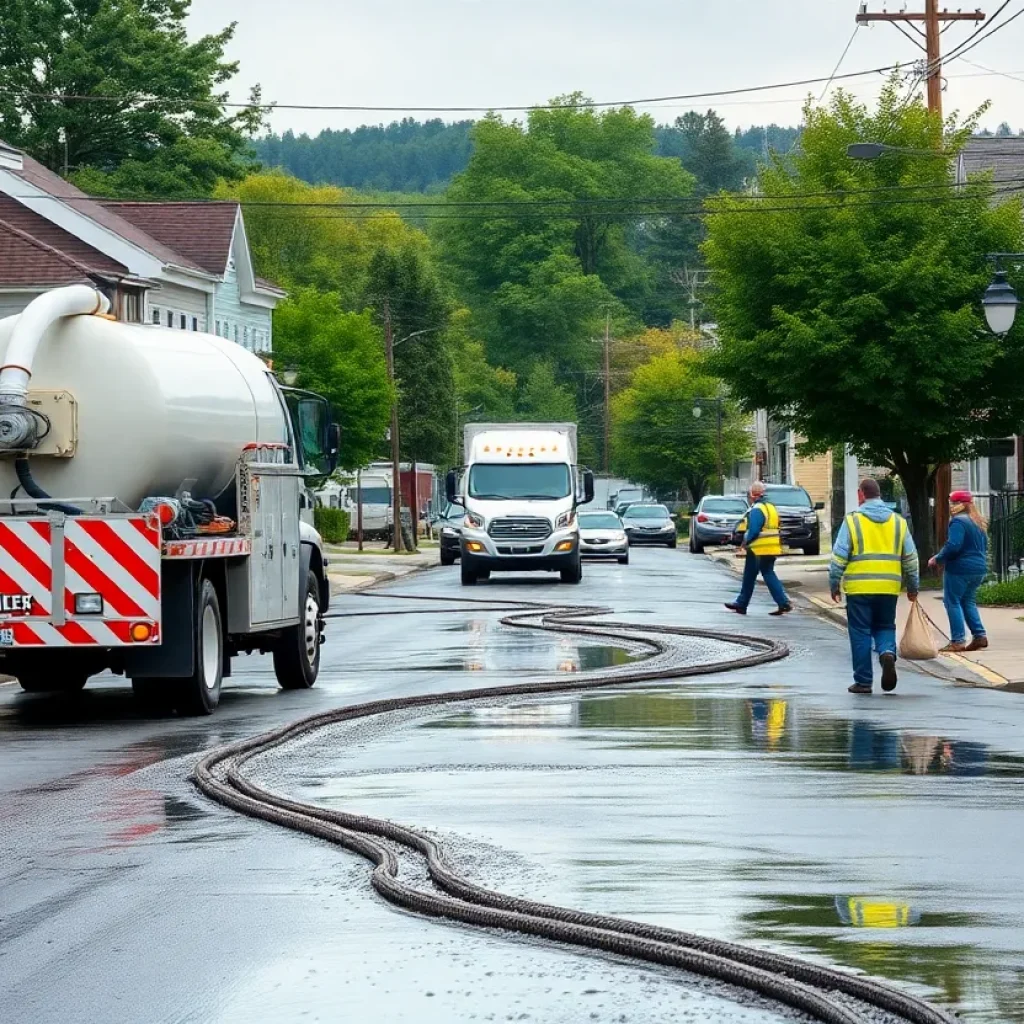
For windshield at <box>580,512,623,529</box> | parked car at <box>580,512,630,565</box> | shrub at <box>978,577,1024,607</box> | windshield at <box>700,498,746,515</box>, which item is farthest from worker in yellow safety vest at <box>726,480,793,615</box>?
windshield at <box>700,498,746,515</box>

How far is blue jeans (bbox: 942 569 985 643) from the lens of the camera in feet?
75.6

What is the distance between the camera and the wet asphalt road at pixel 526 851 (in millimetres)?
7156

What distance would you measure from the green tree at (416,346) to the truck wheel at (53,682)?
80580 mm

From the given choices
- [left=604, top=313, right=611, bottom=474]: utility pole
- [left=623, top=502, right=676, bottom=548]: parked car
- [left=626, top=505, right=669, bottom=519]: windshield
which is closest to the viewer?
[left=623, top=502, right=676, bottom=548]: parked car

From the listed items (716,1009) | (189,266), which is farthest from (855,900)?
(189,266)

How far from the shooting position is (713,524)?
65438 millimetres

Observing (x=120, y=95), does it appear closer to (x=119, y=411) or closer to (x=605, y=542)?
(x=605, y=542)

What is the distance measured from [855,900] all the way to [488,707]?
361 inches

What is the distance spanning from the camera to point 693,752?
14.2 metres

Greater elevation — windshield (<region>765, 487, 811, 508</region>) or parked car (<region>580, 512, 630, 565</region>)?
windshield (<region>765, 487, 811, 508</region>)

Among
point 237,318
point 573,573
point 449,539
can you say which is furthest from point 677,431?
point 573,573

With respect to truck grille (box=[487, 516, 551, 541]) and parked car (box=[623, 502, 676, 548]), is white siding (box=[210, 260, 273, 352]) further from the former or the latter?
truck grille (box=[487, 516, 551, 541])

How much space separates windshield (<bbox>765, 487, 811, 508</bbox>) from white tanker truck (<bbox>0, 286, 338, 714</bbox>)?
41.4 m

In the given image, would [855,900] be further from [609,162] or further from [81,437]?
[609,162]
